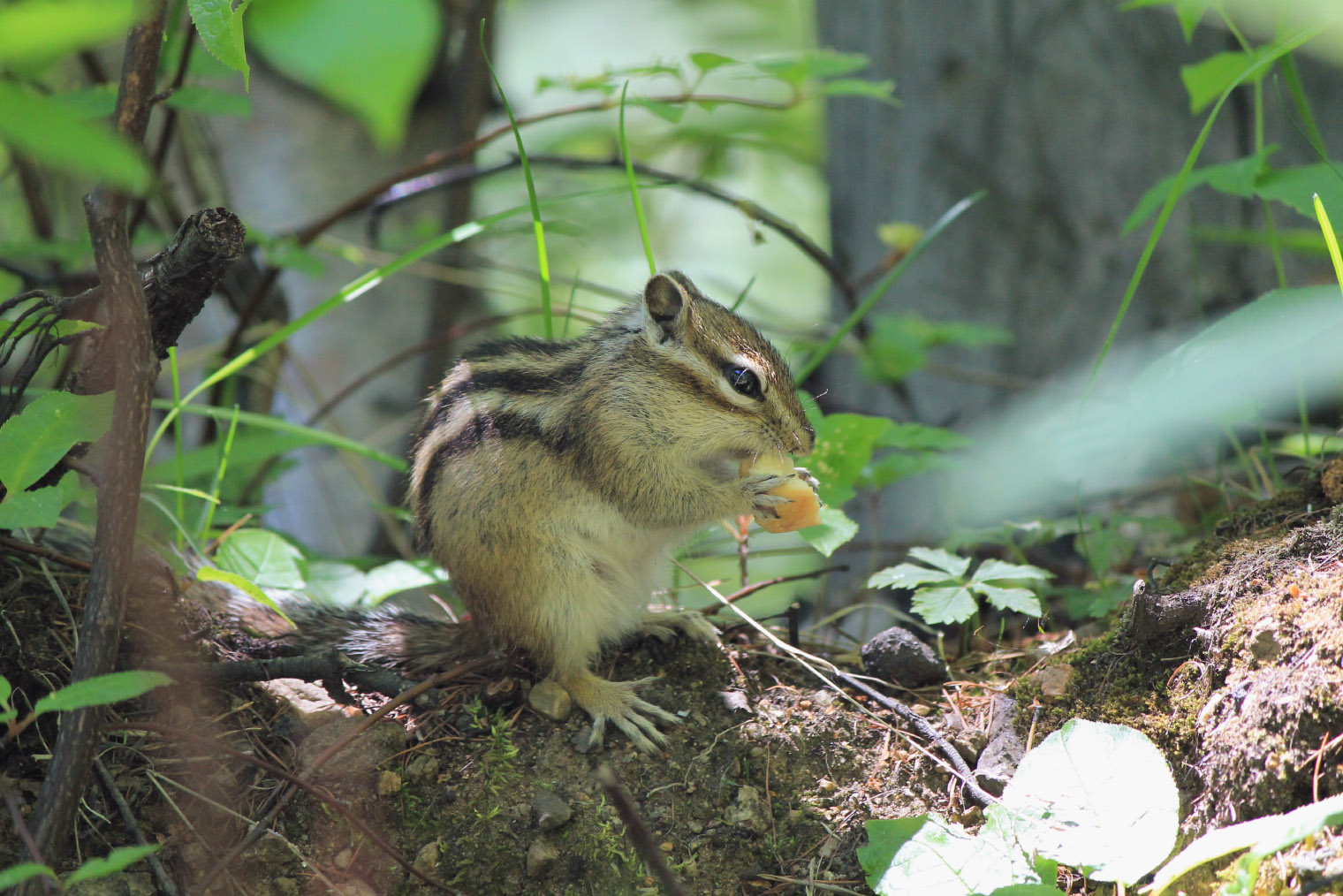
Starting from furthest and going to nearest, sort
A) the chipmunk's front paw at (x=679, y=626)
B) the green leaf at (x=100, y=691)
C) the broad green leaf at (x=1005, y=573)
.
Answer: the chipmunk's front paw at (x=679, y=626), the broad green leaf at (x=1005, y=573), the green leaf at (x=100, y=691)

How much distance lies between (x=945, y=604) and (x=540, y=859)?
3.15 feet

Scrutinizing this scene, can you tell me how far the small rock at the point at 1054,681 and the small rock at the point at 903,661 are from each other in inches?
9.6

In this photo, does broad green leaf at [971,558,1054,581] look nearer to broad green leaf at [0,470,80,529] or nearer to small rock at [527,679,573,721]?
small rock at [527,679,573,721]

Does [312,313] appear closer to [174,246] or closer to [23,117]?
[174,246]

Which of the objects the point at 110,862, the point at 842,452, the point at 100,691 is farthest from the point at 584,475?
the point at 110,862

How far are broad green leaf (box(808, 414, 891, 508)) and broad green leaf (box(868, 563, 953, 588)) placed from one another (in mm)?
296

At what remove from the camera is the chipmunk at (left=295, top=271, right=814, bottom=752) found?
7.39 ft

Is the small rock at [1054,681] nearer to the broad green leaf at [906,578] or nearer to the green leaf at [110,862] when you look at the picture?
the broad green leaf at [906,578]

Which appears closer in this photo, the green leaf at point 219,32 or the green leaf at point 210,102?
the green leaf at point 219,32

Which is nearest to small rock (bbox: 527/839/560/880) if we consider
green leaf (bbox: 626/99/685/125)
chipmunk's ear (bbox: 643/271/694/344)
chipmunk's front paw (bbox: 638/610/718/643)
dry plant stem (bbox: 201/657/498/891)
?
dry plant stem (bbox: 201/657/498/891)

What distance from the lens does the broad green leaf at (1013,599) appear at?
2.06m

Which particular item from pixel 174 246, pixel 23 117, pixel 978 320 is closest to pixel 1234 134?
pixel 978 320

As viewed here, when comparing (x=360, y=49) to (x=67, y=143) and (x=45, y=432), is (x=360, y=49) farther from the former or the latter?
(x=45, y=432)

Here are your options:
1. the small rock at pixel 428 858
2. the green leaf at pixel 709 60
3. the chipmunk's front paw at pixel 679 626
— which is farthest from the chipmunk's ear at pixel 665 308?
the small rock at pixel 428 858
